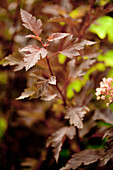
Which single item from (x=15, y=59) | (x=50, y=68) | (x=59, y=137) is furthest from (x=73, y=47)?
(x=59, y=137)

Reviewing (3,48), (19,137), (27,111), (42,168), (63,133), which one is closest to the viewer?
(63,133)

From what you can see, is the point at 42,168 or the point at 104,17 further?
the point at 42,168

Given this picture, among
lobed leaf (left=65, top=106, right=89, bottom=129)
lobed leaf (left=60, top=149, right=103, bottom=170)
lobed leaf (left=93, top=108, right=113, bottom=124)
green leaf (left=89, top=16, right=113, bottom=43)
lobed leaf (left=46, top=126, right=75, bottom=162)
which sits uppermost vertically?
green leaf (left=89, top=16, right=113, bottom=43)

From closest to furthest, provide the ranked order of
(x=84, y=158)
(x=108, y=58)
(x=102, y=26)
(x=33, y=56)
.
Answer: (x=33, y=56) → (x=84, y=158) → (x=102, y=26) → (x=108, y=58)

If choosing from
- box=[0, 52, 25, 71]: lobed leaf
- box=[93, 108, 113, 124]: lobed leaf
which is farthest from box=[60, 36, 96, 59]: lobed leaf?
box=[93, 108, 113, 124]: lobed leaf

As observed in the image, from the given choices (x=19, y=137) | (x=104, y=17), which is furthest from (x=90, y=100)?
(x=19, y=137)

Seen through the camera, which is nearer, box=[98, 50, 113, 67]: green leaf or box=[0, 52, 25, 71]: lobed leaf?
box=[0, 52, 25, 71]: lobed leaf

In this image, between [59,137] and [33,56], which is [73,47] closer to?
[33,56]

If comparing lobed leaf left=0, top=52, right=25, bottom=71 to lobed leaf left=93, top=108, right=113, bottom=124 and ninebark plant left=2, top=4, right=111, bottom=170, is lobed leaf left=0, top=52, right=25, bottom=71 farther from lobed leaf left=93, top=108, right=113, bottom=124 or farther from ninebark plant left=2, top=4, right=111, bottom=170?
lobed leaf left=93, top=108, right=113, bottom=124

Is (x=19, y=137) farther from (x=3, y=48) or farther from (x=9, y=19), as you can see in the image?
(x=9, y=19)
